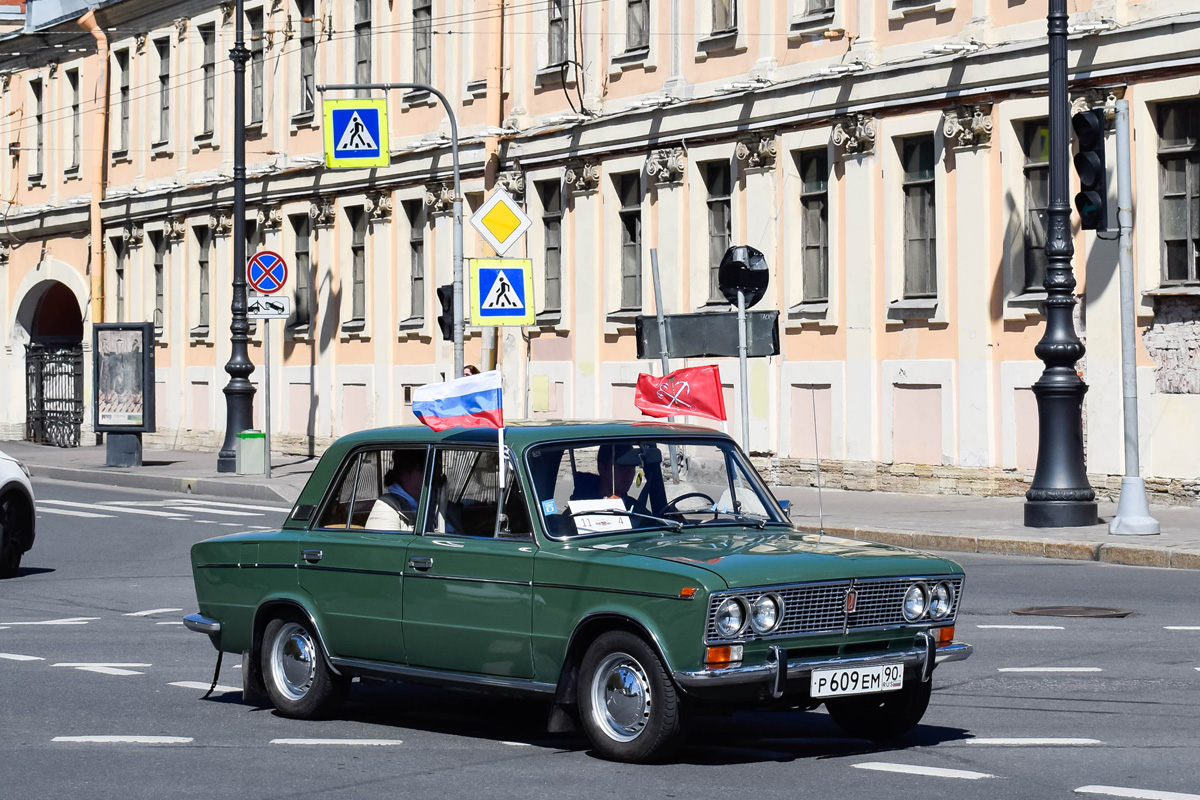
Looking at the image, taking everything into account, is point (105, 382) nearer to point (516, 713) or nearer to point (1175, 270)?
point (1175, 270)

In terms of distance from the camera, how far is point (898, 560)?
29.2ft

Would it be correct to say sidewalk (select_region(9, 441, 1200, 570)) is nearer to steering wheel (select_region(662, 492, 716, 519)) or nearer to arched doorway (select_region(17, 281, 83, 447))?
steering wheel (select_region(662, 492, 716, 519))

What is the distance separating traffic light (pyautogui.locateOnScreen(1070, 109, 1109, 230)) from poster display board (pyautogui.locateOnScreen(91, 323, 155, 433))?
21936mm

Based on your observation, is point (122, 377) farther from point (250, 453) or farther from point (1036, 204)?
point (1036, 204)

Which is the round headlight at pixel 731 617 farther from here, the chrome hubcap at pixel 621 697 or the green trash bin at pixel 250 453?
the green trash bin at pixel 250 453

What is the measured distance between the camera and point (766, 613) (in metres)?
8.38

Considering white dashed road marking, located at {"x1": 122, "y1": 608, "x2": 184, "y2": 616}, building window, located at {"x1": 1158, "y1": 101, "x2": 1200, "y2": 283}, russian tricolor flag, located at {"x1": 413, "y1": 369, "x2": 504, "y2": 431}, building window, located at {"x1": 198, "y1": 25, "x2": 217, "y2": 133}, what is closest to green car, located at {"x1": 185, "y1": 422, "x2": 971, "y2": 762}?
russian tricolor flag, located at {"x1": 413, "y1": 369, "x2": 504, "y2": 431}

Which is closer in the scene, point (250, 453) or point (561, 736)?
point (561, 736)

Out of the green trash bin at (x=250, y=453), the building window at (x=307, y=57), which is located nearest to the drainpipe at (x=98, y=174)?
the building window at (x=307, y=57)

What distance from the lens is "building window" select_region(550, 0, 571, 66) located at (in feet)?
117

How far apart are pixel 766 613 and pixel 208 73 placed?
41235 millimetres

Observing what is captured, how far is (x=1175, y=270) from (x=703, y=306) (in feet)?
29.9

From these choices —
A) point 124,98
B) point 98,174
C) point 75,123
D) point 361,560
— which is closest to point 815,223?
point 361,560

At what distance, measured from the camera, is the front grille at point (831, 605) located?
328 inches
